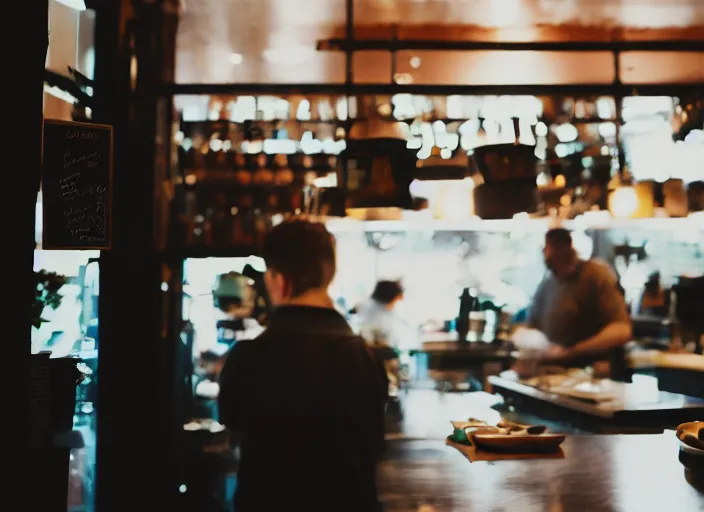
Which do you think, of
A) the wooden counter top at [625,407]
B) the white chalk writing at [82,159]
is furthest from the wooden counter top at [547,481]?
the white chalk writing at [82,159]

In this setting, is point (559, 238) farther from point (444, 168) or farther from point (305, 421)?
point (305, 421)

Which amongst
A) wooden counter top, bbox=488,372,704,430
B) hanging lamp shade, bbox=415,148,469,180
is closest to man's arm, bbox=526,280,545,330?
wooden counter top, bbox=488,372,704,430

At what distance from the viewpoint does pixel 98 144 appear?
204cm

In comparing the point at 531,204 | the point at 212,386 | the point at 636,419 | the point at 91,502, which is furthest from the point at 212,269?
the point at 636,419

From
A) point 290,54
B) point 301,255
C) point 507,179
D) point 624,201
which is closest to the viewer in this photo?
point 301,255

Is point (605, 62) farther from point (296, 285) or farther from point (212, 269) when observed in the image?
point (296, 285)

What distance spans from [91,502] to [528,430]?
1970 millimetres

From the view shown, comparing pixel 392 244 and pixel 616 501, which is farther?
pixel 392 244

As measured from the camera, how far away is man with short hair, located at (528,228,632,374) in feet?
15.3

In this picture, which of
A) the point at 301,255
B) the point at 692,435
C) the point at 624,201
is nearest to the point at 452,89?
the point at 624,201

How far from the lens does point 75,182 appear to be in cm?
201

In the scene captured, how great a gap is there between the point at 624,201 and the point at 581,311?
3.84 feet

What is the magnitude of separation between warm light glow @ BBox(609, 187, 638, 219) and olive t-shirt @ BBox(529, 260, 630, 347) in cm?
97

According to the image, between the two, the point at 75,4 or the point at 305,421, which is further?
the point at 75,4
